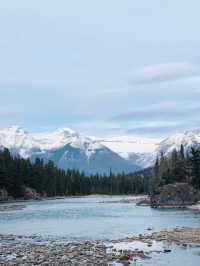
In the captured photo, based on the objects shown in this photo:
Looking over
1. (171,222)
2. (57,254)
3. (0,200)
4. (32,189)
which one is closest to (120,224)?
(171,222)

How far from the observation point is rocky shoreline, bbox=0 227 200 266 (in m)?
45.3

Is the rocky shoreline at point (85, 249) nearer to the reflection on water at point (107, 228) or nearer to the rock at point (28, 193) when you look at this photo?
the reflection on water at point (107, 228)

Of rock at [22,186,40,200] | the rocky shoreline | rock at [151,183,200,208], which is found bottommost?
the rocky shoreline

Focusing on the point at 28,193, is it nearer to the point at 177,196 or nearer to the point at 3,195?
the point at 3,195

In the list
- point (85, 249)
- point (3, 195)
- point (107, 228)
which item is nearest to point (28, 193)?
point (3, 195)

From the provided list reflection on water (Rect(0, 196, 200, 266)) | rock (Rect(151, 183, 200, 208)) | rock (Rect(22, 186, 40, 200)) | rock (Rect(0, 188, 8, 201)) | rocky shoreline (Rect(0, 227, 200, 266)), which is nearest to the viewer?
rocky shoreline (Rect(0, 227, 200, 266))

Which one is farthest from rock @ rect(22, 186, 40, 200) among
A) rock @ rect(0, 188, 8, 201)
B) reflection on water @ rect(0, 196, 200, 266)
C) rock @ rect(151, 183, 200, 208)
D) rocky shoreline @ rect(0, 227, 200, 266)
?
rocky shoreline @ rect(0, 227, 200, 266)

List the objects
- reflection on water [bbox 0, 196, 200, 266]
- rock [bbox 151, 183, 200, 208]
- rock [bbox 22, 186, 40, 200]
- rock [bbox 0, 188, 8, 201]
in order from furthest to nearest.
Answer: rock [bbox 22, 186, 40, 200] < rock [bbox 0, 188, 8, 201] < rock [bbox 151, 183, 200, 208] < reflection on water [bbox 0, 196, 200, 266]

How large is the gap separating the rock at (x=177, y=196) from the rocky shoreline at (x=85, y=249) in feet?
211

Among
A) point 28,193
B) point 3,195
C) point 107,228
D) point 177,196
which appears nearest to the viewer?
point 107,228

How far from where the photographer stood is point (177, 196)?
131 meters

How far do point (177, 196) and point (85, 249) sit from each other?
81.2 m

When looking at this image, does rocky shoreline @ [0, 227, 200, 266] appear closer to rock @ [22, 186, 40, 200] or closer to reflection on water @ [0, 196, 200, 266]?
reflection on water @ [0, 196, 200, 266]

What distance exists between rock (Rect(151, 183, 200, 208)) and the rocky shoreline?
64196mm
